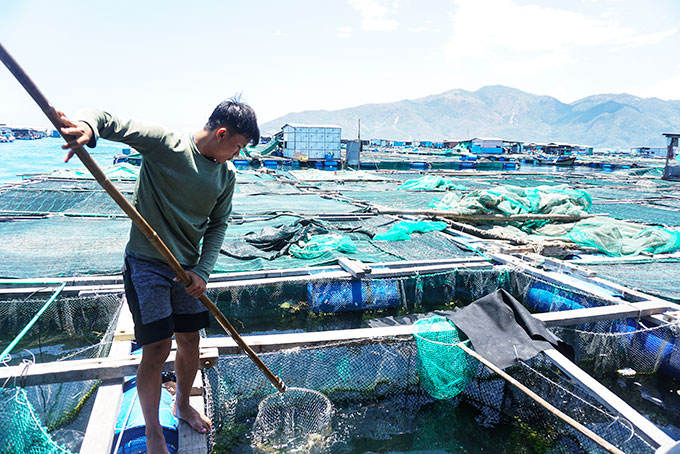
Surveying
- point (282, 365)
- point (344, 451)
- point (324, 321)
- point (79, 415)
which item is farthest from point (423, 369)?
point (79, 415)

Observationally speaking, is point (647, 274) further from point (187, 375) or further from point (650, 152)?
point (650, 152)

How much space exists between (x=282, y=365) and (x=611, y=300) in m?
4.02

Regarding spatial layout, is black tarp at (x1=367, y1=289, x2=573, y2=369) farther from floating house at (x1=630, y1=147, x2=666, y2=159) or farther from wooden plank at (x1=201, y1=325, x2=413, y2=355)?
floating house at (x1=630, y1=147, x2=666, y2=159)

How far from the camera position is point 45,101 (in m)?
1.46

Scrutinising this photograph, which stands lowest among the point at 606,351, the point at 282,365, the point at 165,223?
the point at 606,351

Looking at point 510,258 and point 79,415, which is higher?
point 510,258

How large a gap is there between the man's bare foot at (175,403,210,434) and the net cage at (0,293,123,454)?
1.55 meters

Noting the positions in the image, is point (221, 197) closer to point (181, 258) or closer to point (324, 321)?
point (181, 258)

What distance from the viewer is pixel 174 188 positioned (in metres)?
2.07

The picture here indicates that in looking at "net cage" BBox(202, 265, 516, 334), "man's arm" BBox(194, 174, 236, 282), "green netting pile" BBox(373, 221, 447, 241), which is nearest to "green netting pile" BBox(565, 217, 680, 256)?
"net cage" BBox(202, 265, 516, 334)

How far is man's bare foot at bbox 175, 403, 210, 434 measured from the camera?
2.55 m

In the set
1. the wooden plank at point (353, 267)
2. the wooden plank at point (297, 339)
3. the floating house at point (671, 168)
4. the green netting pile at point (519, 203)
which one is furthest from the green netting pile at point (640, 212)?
the floating house at point (671, 168)

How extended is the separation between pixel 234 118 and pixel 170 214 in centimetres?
57

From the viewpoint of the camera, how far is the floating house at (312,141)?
98.9ft
